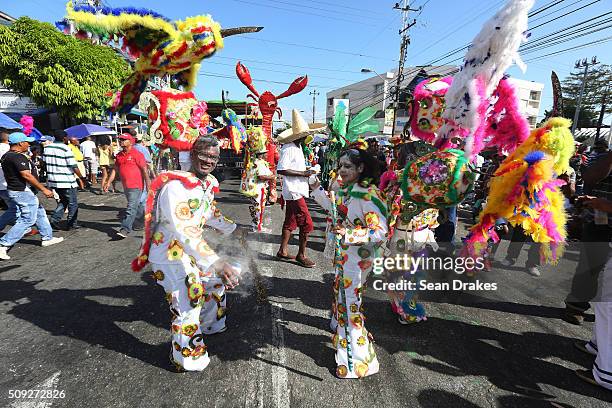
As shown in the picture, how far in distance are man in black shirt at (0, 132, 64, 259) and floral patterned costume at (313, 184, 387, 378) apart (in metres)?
4.67

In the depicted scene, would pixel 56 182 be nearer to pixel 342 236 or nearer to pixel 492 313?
pixel 342 236

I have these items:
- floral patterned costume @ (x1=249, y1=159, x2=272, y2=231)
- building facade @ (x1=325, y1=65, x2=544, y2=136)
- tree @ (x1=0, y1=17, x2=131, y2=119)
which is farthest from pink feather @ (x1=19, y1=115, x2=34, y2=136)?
building facade @ (x1=325, y1=65, x2=544, y2=136)

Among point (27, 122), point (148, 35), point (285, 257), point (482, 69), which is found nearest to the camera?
point (482, 69)

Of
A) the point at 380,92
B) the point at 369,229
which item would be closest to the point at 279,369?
the point at 369,229

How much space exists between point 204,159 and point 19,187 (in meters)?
4.02

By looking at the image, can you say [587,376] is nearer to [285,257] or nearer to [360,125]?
[360,125]

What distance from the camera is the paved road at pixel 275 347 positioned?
218cm

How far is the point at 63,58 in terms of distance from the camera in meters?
13.0

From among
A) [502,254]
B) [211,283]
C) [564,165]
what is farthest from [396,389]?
[502,254]

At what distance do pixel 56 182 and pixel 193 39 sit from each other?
462 cm

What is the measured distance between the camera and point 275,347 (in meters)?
2.65

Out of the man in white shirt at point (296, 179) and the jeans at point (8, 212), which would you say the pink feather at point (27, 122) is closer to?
the jeans at point (8, 212)

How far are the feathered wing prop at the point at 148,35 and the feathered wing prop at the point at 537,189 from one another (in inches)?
92.6

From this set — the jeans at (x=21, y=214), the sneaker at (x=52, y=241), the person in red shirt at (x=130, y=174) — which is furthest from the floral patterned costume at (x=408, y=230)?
the sneaker at (x=52, y=241)
